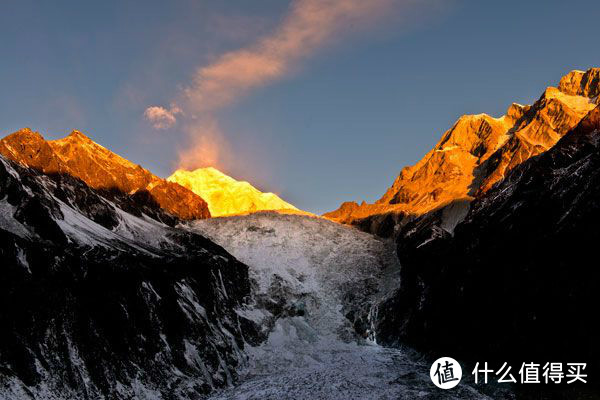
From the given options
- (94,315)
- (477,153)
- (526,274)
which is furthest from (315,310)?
(477,153)

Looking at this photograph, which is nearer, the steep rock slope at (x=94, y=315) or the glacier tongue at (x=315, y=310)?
the steep rock slope at (x=94, y=315)

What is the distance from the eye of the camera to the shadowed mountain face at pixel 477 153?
9894 cm

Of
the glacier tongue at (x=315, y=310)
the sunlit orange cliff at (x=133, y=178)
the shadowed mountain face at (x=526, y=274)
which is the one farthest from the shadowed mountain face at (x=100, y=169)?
the shadowed mountain face at (x=526, y=274)

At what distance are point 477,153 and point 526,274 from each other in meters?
93.5

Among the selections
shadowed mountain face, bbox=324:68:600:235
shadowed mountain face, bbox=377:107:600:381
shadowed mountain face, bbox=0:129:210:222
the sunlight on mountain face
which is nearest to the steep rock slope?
shadowed mountain face, bbox=377:107:600:381

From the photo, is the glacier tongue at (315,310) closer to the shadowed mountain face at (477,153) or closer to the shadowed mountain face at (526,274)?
the shadowed mountain face at (526,274)

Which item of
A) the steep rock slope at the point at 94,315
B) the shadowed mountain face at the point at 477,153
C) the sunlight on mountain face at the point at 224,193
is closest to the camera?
the steep rock slope at the point at 94,315

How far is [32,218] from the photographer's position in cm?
3750

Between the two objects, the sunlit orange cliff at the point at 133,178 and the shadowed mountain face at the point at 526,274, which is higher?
the sunlit orange cliff at the point at 133,178

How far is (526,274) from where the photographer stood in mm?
37281

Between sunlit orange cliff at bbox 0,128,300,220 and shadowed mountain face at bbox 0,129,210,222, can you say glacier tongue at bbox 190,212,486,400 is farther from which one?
sunlit orange cliff at bbox 0,128,300,220

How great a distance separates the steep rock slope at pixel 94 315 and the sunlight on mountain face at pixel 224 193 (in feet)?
245

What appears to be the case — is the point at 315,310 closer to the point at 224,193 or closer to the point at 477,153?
the point at 224,193

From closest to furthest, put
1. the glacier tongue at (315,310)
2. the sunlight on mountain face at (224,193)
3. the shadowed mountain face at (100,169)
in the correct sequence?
1. the glacier tongue at (315,310)
2. the shadowed mountain face at (100,169)
3. the sunlight on mountain face at (224,193)
